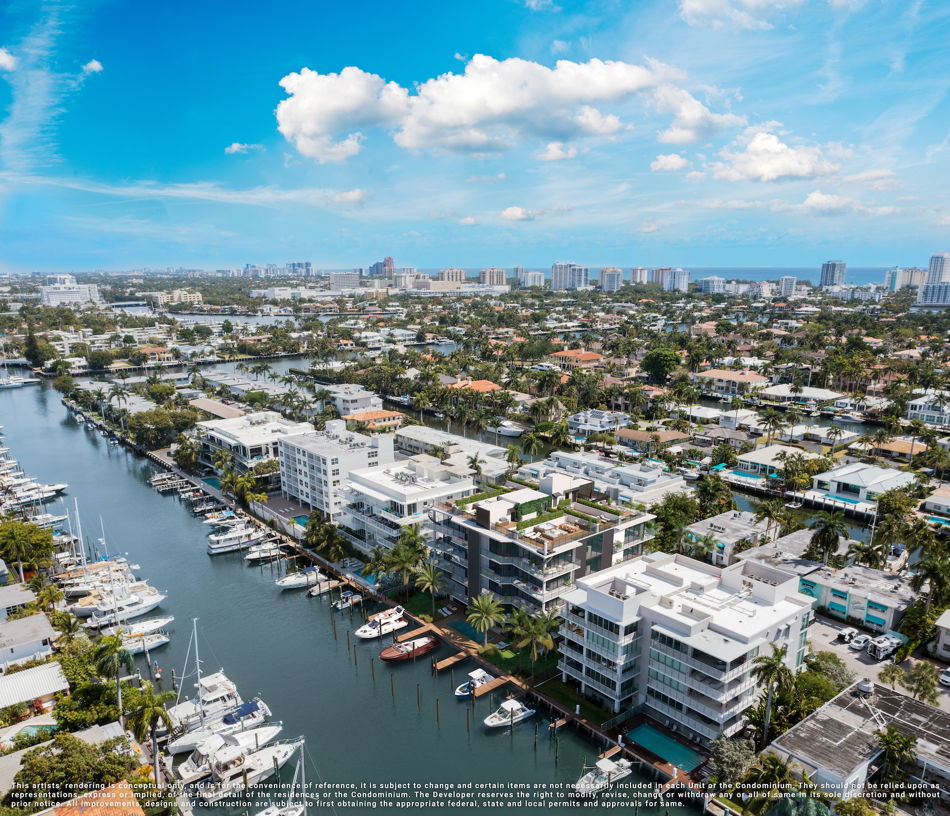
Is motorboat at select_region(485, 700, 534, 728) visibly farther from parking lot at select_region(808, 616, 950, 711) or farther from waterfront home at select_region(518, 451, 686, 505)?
waterfront home at select_region(518, 451, 686, 505)

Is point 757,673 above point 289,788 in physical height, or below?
above

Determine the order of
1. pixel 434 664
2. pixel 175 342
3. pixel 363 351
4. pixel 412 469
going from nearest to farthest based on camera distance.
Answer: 1. pixel 434 664
2. pixel 412 469
3. pixel 363 351
4. pixel 175 342

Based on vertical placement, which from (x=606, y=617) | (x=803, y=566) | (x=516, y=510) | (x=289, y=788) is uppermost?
(x=516, y=510)

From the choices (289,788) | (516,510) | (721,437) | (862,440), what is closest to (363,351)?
(721,437)

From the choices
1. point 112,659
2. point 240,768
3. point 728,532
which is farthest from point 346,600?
point 728,532

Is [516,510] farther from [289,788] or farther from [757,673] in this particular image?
[289,788]

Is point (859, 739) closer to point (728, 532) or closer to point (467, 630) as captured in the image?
point (467, 630)

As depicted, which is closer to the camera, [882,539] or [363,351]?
[882,539]

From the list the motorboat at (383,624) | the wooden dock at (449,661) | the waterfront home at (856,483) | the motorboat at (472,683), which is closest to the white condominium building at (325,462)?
the motorboat at (383,624)
